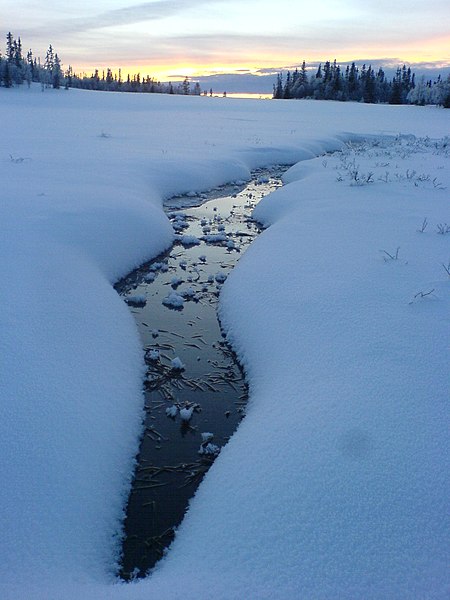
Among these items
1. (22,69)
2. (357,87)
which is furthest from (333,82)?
(22,69)

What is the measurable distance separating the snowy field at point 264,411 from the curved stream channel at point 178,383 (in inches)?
7.2

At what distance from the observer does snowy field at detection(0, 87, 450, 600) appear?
290 centimetres

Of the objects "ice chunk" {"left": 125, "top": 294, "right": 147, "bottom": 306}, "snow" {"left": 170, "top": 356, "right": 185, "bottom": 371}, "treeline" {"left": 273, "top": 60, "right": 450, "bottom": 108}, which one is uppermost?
"treeline" {"left": 273, "top": 60, "right": 450, "bottom": 108}

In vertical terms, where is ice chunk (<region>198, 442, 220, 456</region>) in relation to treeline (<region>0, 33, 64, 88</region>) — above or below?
below

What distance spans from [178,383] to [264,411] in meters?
1.47

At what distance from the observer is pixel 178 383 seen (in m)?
5.55

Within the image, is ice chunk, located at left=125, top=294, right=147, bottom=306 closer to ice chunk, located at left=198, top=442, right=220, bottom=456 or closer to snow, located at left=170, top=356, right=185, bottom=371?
snow, located at left=170, top=356, right=185, bottom=371

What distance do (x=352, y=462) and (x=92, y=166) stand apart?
12.4m

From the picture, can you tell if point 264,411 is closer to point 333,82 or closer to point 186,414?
point 186,414

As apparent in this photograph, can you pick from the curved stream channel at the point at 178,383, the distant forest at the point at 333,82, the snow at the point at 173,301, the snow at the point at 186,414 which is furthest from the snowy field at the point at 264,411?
the distant forest at the point at 333,82

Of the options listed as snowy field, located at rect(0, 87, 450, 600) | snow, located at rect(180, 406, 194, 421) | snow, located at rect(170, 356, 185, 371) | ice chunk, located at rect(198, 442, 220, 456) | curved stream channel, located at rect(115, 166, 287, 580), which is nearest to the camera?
snowy field, located at rect(0, 87, 450, 600)

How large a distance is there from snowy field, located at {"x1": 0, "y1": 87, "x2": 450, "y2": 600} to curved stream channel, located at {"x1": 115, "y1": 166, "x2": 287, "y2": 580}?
18 cm

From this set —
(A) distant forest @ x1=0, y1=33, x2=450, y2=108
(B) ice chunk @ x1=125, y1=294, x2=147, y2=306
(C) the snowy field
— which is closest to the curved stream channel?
(B) ice chunk @ x1=125, y1=294, x2=147, y2=306

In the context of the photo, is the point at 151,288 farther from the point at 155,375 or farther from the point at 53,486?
the point at 53,486
